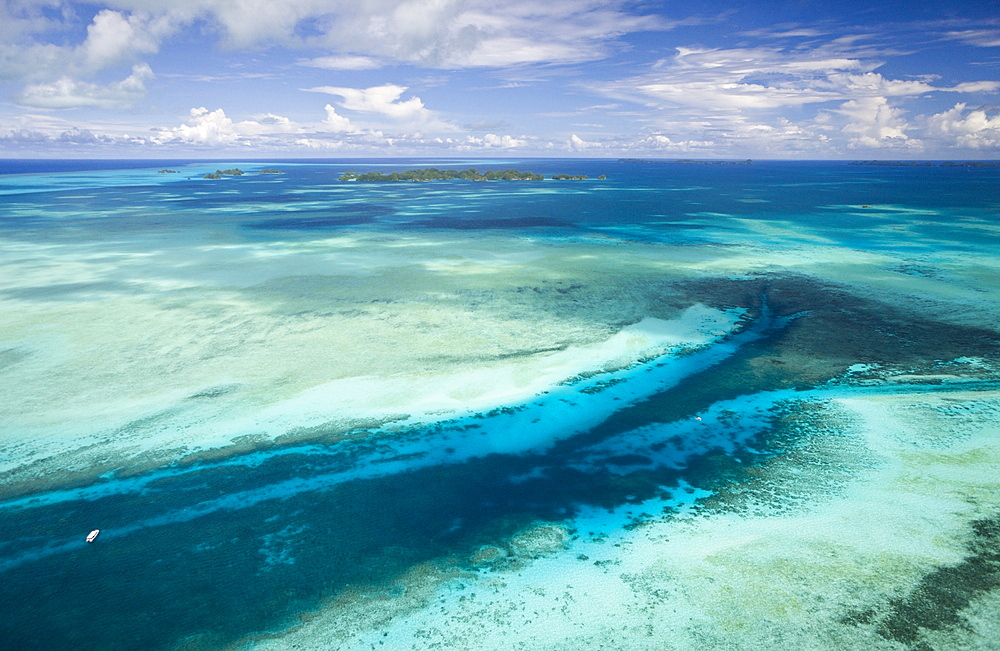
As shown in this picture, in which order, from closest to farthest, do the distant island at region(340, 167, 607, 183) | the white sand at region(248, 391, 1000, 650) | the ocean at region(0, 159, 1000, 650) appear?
the white sand at region(248, 391, 1000, 650)
the ocean at region(0, 159, 1000, 650)
the distant island at region(340, 167, 607, 183)

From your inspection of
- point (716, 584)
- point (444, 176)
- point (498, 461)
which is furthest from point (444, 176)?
point (716, 584)

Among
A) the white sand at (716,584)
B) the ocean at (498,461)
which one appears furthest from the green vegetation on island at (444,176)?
the white sand at (716,584)

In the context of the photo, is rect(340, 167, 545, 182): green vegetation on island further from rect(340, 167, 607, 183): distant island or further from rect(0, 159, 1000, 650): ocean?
rect(0, 159, 1000, 650): ocean

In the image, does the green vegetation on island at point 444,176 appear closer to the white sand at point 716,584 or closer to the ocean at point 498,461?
the ocean at point 498,461

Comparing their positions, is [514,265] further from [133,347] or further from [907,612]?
[907,612]

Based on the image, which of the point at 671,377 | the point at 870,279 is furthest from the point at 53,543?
the point at 870,279

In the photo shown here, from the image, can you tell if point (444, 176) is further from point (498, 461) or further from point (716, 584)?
point (716, 584)

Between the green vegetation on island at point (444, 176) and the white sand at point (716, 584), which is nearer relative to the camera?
the white sand at point (716, 584)

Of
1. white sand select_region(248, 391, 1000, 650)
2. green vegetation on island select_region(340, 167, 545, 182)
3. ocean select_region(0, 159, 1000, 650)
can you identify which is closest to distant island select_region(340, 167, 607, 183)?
green vegetation on island select_region(340, 167, 545, 182)
